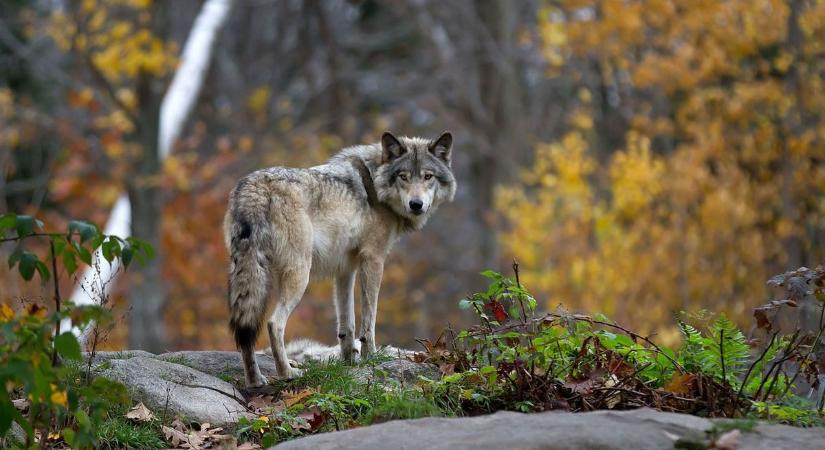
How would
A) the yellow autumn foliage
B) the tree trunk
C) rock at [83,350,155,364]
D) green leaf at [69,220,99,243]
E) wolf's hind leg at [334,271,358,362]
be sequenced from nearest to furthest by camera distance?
green leaf at [69,220,99,243] < rock at [83,350,155,364] < wolf's hind leg at [334,271,358,362] < the yellow autumn foliage < the tree trunk

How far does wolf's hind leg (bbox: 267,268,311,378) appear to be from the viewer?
697 cm

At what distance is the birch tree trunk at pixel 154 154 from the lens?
53.5 ft

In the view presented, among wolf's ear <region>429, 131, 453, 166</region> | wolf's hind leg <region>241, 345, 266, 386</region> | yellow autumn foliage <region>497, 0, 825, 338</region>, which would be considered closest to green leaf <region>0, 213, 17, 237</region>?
wolf's hind leg <region>241, 345, 266, 386</region>

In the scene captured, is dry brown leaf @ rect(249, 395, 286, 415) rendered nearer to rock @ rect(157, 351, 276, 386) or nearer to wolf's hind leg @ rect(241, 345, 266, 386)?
wolf's hind leg @ rect(241, 345, 266, 386)

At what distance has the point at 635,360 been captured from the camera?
6.15 meters

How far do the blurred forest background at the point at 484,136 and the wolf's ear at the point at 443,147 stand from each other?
3.81 m

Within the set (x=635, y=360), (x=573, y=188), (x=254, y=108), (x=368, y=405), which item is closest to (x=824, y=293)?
(x=635, y=360)

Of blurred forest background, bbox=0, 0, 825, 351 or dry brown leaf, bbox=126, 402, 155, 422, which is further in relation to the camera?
blurred forest background, bbox=0, 0, 825, 351

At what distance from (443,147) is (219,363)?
2607mm

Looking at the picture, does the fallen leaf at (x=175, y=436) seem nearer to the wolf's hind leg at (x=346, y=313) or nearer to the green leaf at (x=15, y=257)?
the green leaf at (x=15, y=257)

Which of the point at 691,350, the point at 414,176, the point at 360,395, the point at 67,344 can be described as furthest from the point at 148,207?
the point at 67,344

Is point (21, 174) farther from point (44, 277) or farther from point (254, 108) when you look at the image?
point (44, 277)

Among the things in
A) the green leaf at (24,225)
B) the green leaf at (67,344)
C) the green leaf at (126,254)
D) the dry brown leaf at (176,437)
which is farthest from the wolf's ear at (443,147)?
the green leaf at (67,344)

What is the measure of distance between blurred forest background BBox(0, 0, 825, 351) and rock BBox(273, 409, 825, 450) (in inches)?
218
